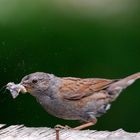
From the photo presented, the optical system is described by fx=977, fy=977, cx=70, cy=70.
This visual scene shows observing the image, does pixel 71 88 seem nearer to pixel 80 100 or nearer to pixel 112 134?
pixel 80 100

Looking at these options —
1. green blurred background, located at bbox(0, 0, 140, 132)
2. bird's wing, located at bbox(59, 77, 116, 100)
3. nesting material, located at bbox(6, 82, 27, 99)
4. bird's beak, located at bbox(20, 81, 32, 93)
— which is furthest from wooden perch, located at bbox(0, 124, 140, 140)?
green blurred background, located at bbox(0, 0, 140, 132)

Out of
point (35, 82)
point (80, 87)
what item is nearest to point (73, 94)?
point (80, 87)

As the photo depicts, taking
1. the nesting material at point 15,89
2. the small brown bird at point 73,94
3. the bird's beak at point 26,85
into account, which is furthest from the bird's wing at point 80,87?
the nesting material at point 15,89

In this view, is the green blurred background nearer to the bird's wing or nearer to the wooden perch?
the bird's wing

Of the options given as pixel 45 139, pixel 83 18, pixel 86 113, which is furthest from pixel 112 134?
pixel 83 18

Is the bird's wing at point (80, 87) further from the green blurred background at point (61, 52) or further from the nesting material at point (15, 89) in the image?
the green blurred background at point (61, 52)

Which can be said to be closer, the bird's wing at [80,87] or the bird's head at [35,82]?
the bird's head at [35,82]

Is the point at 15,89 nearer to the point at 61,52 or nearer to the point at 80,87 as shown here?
the point at 80,87
